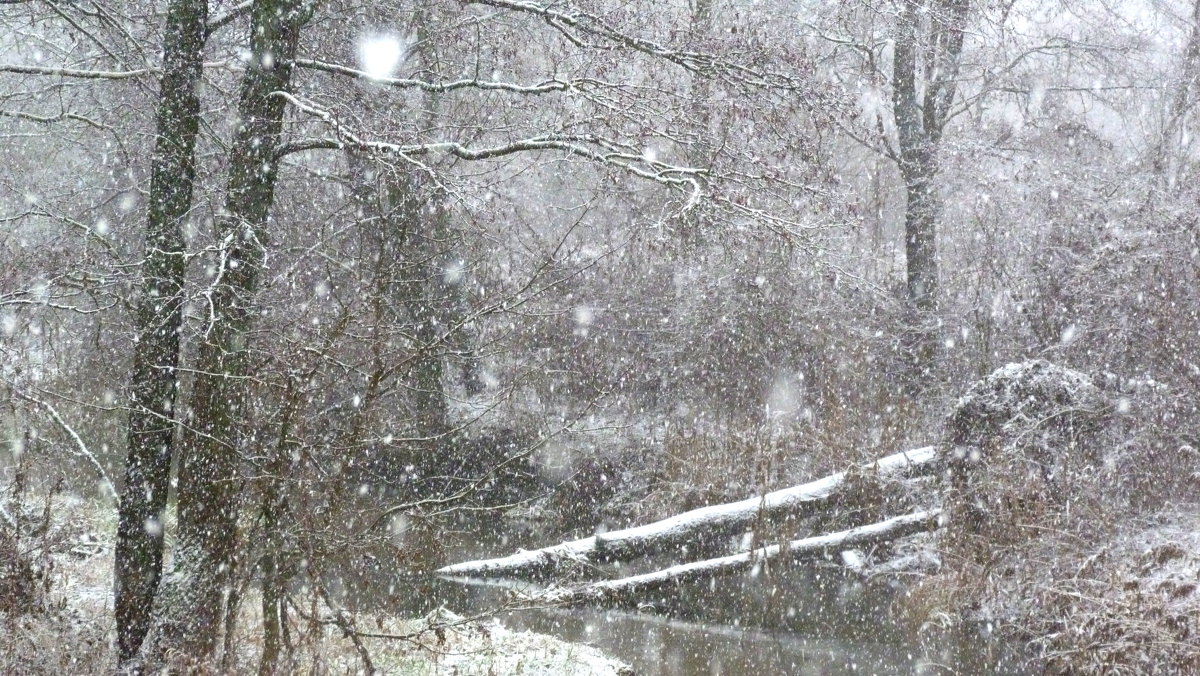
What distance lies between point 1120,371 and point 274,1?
964 cm

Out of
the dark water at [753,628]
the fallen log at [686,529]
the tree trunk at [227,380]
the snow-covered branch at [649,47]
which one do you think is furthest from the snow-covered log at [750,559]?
the snow-covered branch at [649,47]

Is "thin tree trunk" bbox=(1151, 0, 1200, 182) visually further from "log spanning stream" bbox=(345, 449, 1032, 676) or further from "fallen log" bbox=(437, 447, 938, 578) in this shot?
"log spanning stream" bbox=(345, 449, 1032, 676)

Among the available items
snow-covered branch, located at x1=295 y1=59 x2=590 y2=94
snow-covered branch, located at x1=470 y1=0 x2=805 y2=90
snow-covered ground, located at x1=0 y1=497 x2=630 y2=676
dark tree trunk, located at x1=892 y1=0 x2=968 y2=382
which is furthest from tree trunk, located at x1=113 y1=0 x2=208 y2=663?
dark tree trunk, located at x1=892 y1=0 x2=968 y2=382

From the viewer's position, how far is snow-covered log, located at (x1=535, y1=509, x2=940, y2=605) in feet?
33.0

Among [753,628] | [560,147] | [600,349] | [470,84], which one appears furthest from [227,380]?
[600,349]

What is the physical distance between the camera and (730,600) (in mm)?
10391

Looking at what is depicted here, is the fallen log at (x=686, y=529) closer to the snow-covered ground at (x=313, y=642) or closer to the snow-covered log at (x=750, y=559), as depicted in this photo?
the snow-covered log at (x=750, y=559)

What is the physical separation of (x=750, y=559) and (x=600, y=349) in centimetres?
670

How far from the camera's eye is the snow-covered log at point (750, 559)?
33.0 ft

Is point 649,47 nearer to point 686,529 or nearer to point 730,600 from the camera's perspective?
point 686,529

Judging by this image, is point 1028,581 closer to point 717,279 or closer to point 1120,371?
point 1120,371

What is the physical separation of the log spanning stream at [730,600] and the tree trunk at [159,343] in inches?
107

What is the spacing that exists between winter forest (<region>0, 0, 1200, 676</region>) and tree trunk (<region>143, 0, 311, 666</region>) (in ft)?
0.09

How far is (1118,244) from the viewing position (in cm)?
1170
